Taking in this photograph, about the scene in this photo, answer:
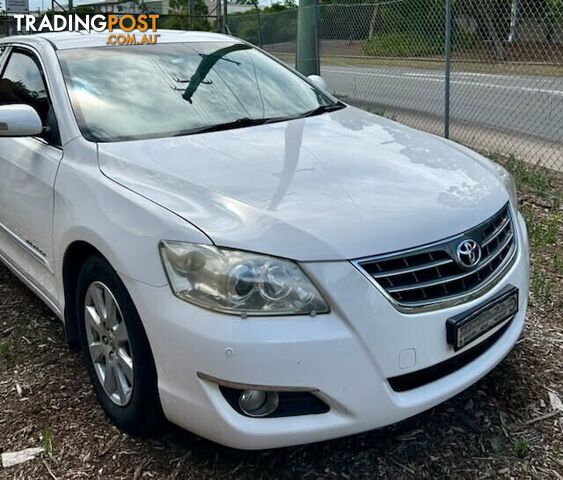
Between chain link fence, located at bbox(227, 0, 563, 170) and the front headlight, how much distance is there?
18.2ft

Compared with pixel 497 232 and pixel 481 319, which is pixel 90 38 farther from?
pixel 481 319

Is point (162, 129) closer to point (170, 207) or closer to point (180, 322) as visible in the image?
point (170, 207)

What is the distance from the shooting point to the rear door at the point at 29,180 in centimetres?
304

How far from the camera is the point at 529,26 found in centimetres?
807

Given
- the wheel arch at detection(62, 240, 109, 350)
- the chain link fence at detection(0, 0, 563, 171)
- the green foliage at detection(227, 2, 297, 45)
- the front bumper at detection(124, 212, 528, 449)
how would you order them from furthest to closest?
the green foliage at detection(227, 2, 297, 45)
the chain link fence at detection(0, 0, 563, 171)
the wheel arch at detection(62, 240, 109, 350)
the front bumper at detection(124, 212, 528, 449)

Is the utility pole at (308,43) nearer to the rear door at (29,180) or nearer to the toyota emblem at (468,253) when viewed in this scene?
the rear door at (29,180)

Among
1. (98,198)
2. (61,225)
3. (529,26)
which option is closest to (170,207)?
(98,198)

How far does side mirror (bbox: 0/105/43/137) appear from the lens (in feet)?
9.93

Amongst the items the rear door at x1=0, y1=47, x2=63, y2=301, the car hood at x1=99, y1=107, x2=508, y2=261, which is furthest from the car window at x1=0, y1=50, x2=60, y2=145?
the car hood at x1=99, y1=107, x2=508, y2=261

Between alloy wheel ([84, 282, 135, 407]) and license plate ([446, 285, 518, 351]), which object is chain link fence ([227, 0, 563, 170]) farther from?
→ alloy wheel ([84, 282, 135, 407])

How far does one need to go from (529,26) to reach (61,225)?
23.5ft

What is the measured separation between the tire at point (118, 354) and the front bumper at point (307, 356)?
0.43 feet

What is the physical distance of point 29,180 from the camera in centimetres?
321

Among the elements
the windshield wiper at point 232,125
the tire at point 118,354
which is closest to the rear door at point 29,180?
the tire at point 118,354
